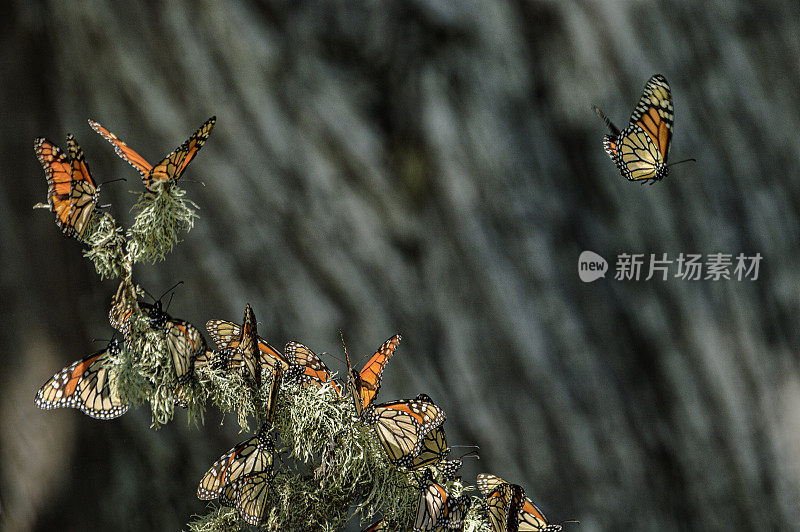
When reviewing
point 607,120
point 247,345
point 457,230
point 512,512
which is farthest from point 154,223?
point 607,120

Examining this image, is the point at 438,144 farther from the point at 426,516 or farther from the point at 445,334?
the point at 426,516

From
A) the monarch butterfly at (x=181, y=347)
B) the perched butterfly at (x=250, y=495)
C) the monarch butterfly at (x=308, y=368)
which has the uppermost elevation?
the monarch butterfly at (x=308, y=368)

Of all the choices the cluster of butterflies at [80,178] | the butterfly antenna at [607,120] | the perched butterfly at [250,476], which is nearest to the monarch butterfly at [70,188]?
the cluster of butterflies at [80,178]

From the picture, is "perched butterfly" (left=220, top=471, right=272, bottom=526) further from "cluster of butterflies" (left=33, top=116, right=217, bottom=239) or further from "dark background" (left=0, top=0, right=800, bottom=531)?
"dark background" (left=0, top=0, right=800, bottom=531)

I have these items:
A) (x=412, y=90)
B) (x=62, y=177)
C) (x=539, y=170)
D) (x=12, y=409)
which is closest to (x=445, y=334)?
(x=539, y=170)

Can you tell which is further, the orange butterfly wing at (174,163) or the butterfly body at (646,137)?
the butterfly body at (646,137)

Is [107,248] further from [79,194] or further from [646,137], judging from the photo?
[646,137]

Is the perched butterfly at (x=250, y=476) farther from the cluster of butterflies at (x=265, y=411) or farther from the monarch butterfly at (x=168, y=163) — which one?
the monarch butterfly at (x=168, y=163)
